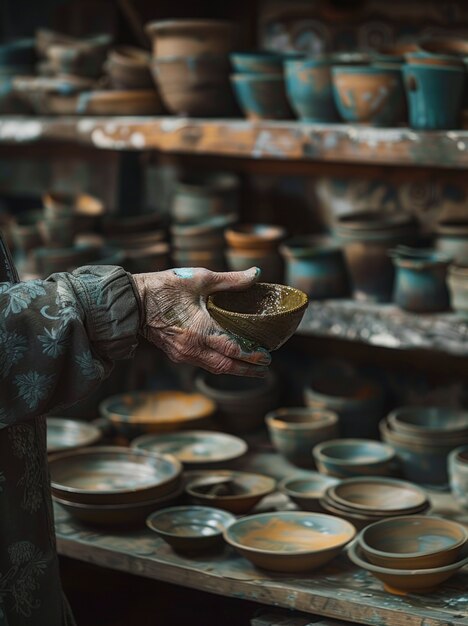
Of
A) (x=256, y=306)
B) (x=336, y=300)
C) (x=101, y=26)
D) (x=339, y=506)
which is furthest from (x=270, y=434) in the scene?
(x=101, y=26)

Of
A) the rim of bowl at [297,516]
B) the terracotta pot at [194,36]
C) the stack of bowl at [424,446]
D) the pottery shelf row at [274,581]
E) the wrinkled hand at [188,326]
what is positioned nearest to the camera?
the wrinkled hand at [188,326]

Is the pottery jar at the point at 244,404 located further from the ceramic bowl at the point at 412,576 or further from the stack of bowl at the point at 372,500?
the ceramic bowl at the point at 412,576

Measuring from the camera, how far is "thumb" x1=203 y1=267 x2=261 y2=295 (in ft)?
7.15

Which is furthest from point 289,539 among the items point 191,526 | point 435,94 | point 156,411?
point 435,94

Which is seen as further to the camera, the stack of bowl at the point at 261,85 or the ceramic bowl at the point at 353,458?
the stack of bowl at the point at 261,85

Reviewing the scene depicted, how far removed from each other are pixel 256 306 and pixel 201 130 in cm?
138

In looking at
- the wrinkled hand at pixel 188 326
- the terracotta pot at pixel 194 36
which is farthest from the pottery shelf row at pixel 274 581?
the terracotta pot at pixel 194 36

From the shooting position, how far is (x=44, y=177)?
189 inches

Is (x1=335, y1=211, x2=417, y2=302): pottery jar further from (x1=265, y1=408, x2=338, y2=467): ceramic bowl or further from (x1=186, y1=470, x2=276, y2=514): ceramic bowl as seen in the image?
(x1=186, y1=470, x2=276, y2=514): ceramic bowl

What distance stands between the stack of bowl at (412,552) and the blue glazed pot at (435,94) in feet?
3.62

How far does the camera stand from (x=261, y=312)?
7.75 feet

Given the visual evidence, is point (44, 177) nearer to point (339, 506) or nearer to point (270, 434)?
point (270, 434)

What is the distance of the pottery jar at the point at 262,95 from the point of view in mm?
3523

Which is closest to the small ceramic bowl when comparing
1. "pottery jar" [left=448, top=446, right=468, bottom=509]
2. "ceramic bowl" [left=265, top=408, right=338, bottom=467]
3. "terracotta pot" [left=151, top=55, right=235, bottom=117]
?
"ceramic bowl" [left=265, top=408, right=338, bottom=467]
